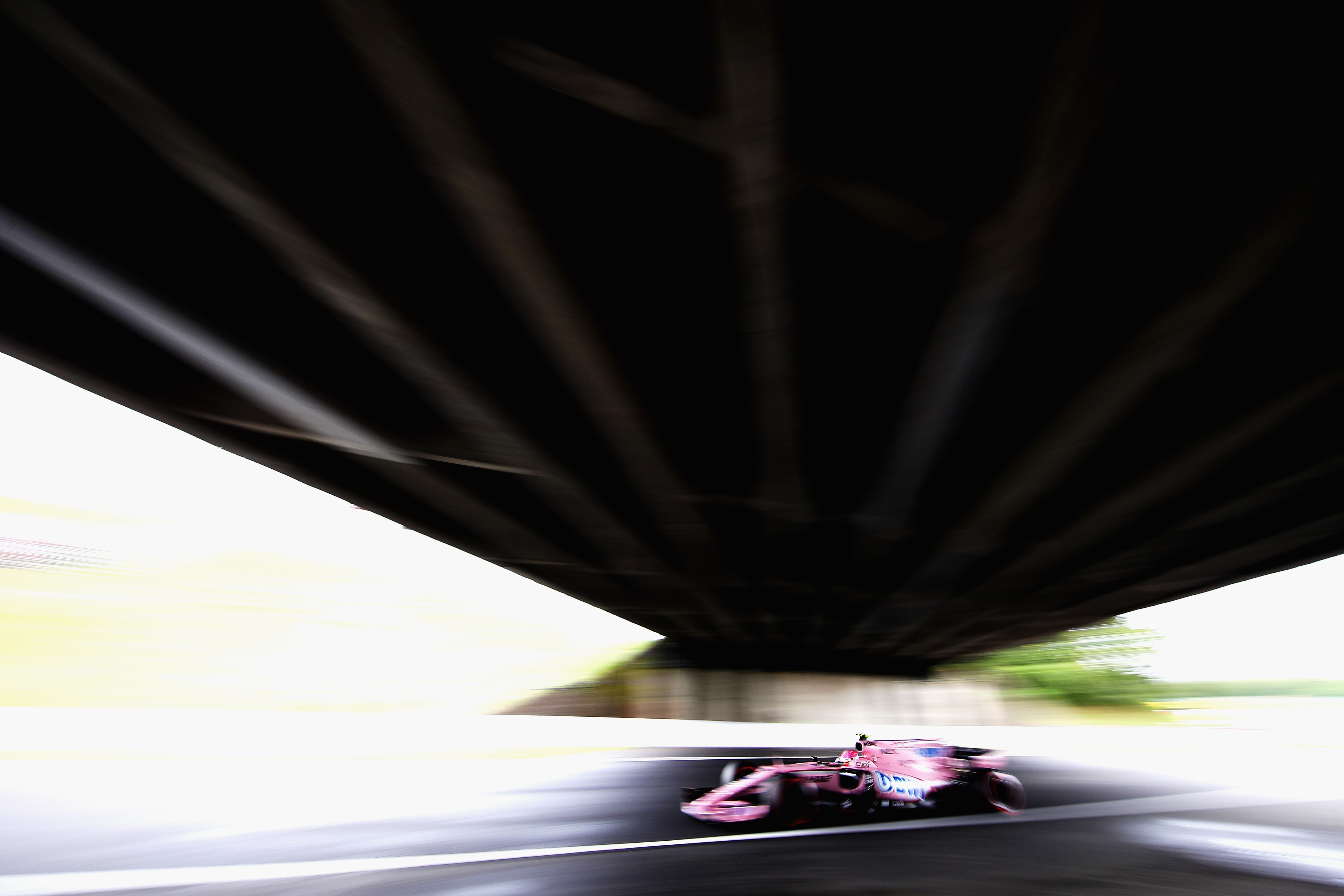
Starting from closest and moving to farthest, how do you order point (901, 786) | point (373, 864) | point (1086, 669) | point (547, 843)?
point (373, 864)
point (547, 843)
point (901, 786)
point (1086, 669)

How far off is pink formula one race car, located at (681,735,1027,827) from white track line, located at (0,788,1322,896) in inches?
6.0

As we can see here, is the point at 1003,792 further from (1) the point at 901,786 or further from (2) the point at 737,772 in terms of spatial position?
(2) the point at 737,772

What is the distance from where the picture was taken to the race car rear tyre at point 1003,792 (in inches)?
227

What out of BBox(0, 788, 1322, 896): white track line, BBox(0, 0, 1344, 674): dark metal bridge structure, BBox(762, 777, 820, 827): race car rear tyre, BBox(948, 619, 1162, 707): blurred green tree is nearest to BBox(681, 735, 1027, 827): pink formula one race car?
BBox(762, 777, 820, 827): race car rear tyre

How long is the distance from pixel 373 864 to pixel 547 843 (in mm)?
1302

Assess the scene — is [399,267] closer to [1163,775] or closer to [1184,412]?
[1184,412]

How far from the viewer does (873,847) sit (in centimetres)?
445

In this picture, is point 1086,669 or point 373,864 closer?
point 373,864

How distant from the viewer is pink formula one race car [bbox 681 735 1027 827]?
190 inches

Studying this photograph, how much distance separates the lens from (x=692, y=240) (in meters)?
3.59

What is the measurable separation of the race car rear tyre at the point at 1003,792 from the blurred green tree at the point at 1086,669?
26411mm

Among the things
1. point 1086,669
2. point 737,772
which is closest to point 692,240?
point 737,772

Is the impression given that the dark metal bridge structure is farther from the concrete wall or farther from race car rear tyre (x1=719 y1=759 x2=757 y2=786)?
the concrete wall

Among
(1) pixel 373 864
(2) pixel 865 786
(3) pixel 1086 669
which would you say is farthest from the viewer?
(3) pixel 1086 669
